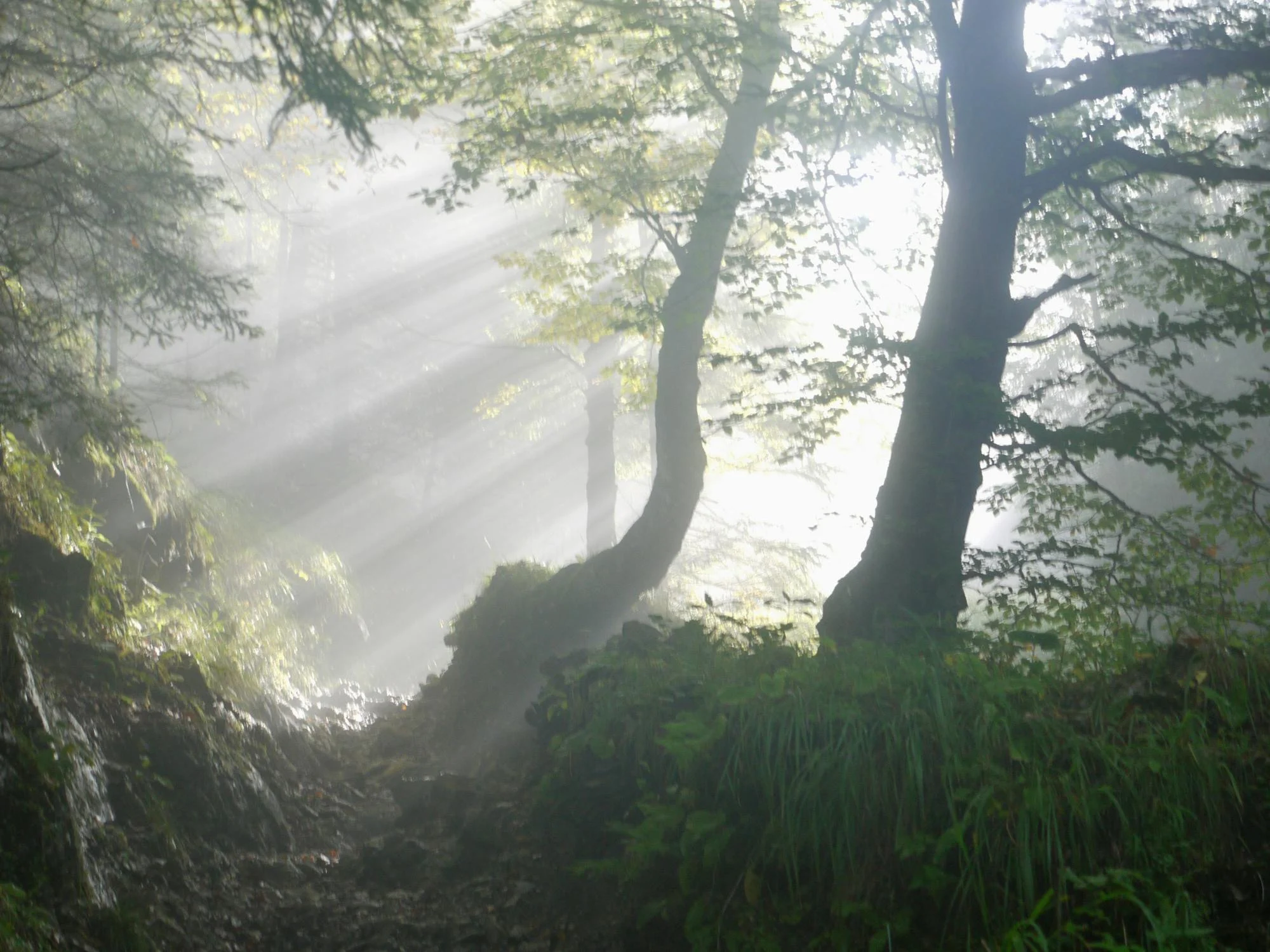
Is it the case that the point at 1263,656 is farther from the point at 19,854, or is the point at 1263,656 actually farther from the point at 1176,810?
the point at 19,854

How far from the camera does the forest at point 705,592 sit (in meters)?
3.41

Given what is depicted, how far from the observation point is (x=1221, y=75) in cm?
575

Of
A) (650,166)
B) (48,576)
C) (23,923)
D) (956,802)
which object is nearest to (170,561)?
(48,576)

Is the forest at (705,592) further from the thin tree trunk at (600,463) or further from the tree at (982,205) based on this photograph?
the thin tree trunk at (600,463)

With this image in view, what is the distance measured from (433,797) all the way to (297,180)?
29240 mm

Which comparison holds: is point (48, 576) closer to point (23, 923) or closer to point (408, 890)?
point (408, 890)

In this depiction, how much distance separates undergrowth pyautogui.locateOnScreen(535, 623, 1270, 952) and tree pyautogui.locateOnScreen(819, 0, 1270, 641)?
131cm

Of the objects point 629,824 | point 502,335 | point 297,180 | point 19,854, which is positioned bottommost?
point 19,854

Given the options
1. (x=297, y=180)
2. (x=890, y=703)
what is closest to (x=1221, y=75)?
(x=890, y=703)

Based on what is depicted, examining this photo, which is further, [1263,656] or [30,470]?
[30,470]

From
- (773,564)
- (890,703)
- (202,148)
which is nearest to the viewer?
(890,703)

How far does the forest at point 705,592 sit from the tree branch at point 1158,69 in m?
0.03

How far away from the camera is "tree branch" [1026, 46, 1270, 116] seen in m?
5.67

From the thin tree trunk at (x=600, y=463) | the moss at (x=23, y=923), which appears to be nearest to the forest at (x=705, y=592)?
the moss at (x=23, y=923)
